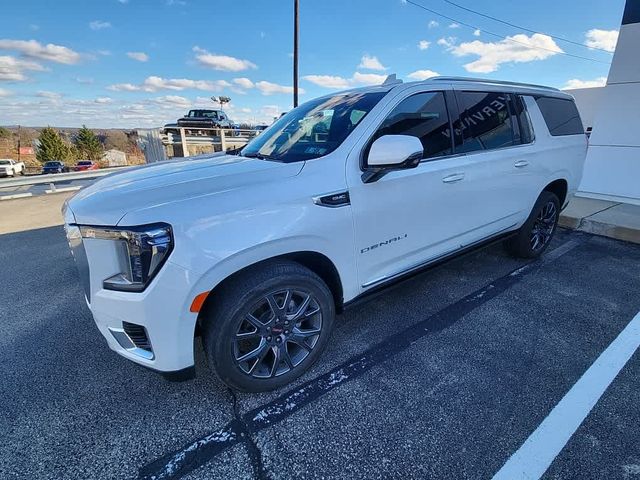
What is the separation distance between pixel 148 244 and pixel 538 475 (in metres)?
2.20

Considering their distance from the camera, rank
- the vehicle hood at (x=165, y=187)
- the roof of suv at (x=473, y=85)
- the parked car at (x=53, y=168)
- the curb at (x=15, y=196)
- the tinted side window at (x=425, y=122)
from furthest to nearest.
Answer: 1. the parked car at (x=53, y=168)
2. the curb at (x=15, y=196)
3. the roof of suv at (x=473, y=85)
4. the tinted side window at (x=425, y=122)
5. the vehicle hood at (x=165, y=187)

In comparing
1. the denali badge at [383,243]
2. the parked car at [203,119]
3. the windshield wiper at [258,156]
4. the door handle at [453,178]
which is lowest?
the denali badge at [383,243]

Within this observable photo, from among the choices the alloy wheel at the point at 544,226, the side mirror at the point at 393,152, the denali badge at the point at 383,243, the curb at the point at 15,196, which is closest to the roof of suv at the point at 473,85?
the side mirror at the point at 393,152

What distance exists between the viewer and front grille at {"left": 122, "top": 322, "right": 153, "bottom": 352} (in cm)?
179

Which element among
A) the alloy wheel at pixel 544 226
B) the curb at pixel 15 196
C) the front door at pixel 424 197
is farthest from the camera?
the curb at pixel 15 196

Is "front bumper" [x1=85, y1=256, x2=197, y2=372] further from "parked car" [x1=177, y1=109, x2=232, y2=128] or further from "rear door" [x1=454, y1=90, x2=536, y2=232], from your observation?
"parked car" [x1=177, y1=109, x2=232, y2=128]

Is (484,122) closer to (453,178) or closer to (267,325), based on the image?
(453,178)

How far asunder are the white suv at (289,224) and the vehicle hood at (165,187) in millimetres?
12

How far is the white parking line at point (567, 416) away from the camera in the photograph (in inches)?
67.1

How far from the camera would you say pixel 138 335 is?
5.96 ft

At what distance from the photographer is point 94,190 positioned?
2.15 metres

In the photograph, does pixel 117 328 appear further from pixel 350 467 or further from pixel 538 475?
pixel 538 475

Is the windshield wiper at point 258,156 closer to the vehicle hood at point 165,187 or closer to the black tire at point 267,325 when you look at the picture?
the vehicle hood at point 165,187

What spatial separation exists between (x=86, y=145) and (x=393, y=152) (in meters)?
70.7
